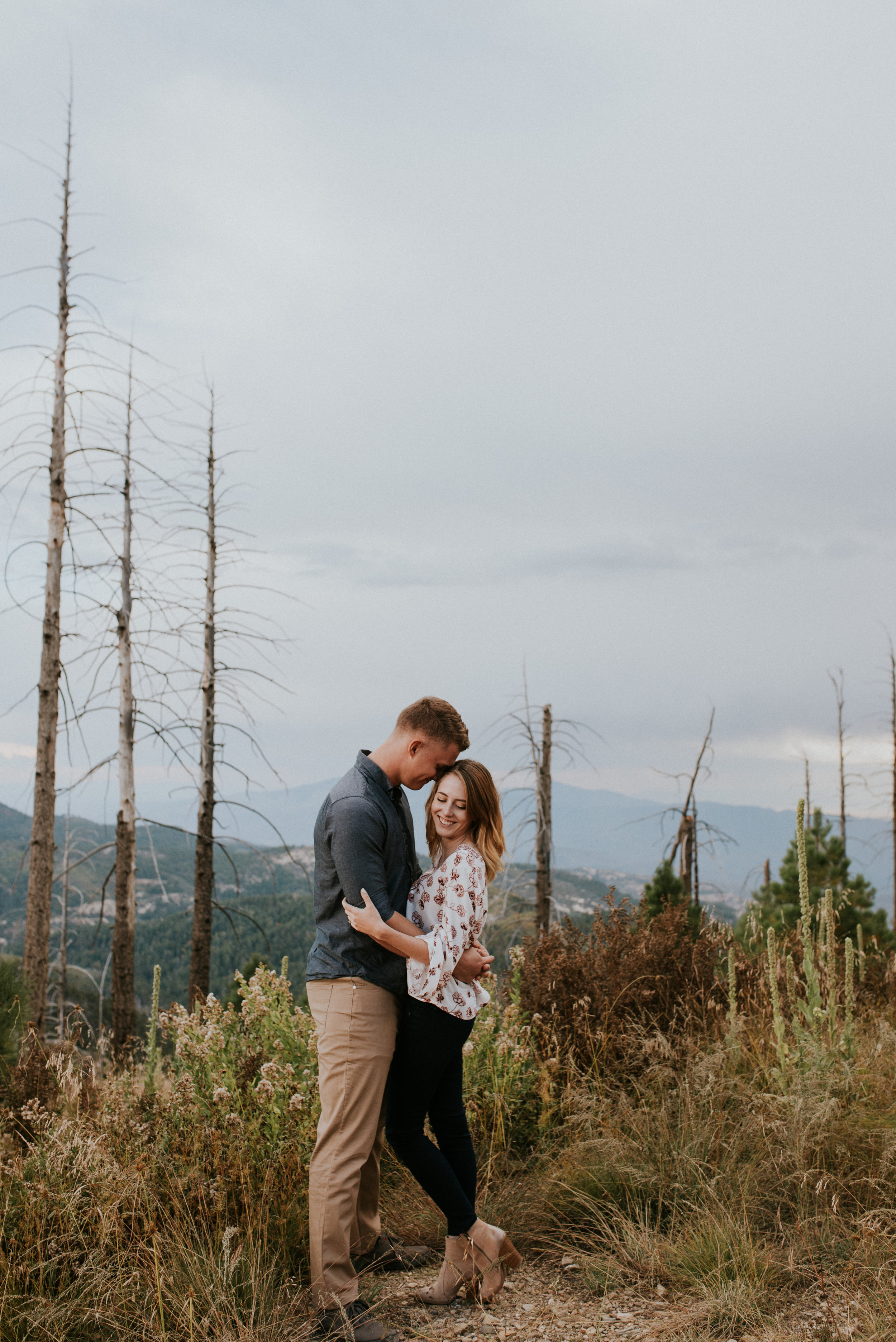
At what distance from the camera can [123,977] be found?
486 inches

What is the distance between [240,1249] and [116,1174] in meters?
0.59

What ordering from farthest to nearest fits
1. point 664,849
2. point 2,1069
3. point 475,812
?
point 664,849, point 2,1069, point 475,812

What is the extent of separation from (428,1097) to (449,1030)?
0.29 meters

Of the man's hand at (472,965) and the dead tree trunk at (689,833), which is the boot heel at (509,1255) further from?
the dead tree trunk at (689,833)

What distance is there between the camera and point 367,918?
3.06 meters

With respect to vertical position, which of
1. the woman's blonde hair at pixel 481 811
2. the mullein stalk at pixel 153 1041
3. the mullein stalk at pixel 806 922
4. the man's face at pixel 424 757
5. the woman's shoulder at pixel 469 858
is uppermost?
the man's face at pixel 424 757

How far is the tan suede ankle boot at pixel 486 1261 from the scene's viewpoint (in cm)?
331

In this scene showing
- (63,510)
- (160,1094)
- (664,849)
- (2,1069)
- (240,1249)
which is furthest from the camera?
(664,849)

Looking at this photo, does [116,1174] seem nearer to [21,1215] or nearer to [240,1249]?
[21,1215]

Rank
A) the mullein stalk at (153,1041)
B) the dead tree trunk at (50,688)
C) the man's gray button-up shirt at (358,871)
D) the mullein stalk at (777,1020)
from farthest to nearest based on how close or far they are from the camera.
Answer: the dead tree trunk at (50,688), the mullein stalk at (777,1020), the mullein stalk at (153,1041), the man's gray button-up shirt at (358,871)

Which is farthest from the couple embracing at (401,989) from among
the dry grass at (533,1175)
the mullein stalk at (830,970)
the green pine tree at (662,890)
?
the green pine tree at (662,890)

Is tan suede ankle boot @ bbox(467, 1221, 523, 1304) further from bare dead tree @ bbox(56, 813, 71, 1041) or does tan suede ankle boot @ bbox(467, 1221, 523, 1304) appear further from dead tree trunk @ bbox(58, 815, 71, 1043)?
dead tree trunk @ bbox(58, 815, 71, 1043)

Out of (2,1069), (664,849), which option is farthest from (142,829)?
(2,1069)

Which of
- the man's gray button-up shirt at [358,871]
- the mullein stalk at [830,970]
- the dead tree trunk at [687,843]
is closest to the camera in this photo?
the man's gray button-up shirt at [358,871]
